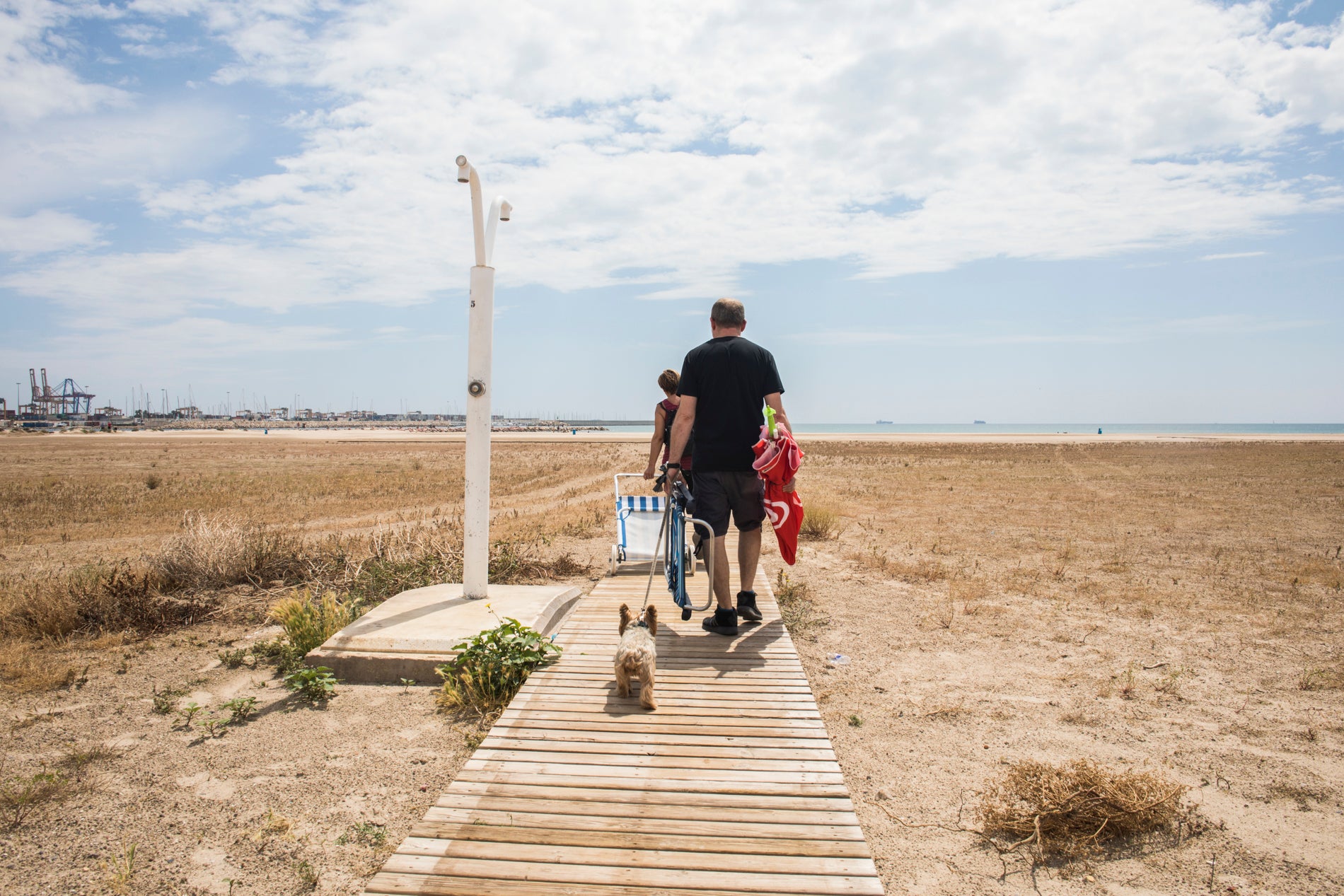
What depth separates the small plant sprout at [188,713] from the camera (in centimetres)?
442

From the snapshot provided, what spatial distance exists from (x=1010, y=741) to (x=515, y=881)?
3.27 metres

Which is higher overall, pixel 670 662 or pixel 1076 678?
pixel 670 662

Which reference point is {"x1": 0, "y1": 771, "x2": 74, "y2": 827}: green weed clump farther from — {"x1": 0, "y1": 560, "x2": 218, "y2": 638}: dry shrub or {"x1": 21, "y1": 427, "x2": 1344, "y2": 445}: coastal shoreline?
{"x1": 21, "y1": 427, "x2": 1344, "y2": 445}: coastal shoreline

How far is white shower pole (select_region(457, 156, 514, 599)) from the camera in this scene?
551cm

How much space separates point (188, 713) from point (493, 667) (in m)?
1.91

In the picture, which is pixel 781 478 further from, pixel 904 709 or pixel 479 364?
pixel 479 364

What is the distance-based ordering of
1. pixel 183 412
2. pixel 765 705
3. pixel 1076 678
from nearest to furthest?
pixel 765 705 → pixel 1076 678 → pixel 183 412

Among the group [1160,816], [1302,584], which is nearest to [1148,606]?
[1302,584]

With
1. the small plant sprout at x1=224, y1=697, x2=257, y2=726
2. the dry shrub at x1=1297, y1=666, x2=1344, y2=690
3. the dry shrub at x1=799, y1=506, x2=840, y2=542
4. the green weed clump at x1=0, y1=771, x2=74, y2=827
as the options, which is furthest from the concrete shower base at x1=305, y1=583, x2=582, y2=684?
the dry shrub at x1=799, y1=506, x2=840, y2=542

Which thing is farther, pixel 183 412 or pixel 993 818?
pixel 183 412

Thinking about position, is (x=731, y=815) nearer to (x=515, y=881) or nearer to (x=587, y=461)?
(x=515, y=881)

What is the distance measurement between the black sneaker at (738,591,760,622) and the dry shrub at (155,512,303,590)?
5559mm

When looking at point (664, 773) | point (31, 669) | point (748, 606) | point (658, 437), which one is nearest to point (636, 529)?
A: point (658, 437)

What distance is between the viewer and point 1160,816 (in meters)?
3.40
